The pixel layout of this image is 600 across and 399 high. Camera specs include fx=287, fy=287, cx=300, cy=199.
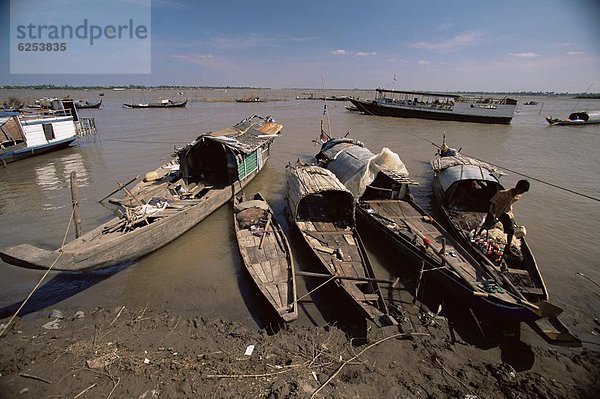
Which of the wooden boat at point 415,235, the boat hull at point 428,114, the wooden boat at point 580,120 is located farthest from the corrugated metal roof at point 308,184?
the wooden boat at point 580,120

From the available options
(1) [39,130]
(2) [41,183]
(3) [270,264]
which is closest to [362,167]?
(3) [270,264]

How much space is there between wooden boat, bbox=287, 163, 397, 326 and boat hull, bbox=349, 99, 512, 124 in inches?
1280

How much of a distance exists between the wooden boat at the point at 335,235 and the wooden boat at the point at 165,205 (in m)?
2.94

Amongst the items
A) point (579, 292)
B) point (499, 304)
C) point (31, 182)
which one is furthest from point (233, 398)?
point (31, 182)

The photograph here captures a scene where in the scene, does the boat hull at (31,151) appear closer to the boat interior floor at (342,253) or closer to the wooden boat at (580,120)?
the boat interior floor at (342,253)

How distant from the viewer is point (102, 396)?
4.09 meters

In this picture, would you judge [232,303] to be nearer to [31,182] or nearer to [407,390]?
[407,390]

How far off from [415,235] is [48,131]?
22.0m

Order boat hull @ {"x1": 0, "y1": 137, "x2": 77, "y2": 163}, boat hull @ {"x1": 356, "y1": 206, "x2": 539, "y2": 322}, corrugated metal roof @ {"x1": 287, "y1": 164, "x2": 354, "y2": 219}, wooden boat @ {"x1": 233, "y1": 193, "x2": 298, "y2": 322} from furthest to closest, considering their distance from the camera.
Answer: boat hull @ {"x1": 0, "y1": 137, "x2": 77, "y2": 163}
corrugated metal roof @ {"x1": 287, "y1": 164, "x2": 354, "y2": 219}
wooden boat @ {"x1": 233, "y1": 193, "x2": 298, "y2": 322}
boat hull @ {"x1": 356, "y1": 206, "x2": 539, "y2": 322}

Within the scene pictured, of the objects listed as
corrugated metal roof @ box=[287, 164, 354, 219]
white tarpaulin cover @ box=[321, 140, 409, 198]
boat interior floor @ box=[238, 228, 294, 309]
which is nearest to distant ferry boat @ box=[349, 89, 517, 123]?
white tarpaulin cover @ box=[321, 140, 409, 198]

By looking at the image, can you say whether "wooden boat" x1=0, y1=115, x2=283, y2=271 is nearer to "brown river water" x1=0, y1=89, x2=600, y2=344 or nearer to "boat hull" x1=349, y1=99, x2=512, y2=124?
"brown river water" x1=0, y1=89, x2=600, y2=344

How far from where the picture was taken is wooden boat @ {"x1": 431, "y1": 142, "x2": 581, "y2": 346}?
523 centimetres

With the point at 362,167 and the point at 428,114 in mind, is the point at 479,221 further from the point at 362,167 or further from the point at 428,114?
the point at 428,114

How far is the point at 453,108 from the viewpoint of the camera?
35.1 metres
